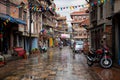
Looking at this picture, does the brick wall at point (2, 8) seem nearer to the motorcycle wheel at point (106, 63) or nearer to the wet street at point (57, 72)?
the wet street at point (57, 72)

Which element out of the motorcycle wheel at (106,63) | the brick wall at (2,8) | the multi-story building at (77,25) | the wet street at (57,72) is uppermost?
the multi-story building at (77,25)

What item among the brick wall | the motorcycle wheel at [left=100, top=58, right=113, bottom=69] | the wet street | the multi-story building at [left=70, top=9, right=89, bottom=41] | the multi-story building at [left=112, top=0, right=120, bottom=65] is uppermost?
the multi-story building at [left=70, top=9, right=89, bottom=41]

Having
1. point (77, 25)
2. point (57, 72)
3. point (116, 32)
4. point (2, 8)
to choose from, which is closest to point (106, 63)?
point (116, 32)

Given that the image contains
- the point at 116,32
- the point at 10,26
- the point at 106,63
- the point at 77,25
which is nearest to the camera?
the point at 106,63

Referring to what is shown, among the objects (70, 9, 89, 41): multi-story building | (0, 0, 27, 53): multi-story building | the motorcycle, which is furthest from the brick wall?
(70, 9, 89, 41): multi-story building

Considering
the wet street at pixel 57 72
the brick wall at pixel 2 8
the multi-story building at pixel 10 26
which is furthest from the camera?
the multi-story building at pixel 10 26

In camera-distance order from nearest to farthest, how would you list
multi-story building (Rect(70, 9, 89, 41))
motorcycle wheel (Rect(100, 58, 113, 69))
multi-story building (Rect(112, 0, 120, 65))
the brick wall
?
motorcycle wheel (Rect(100, 58, 113, 69))
multi-story building (Rect(112, 0, 120, 65))
the brick wall
multi-story building (Rect(70, 9, 89, 41))

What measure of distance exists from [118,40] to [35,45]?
93.4ft

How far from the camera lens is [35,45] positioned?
145ft

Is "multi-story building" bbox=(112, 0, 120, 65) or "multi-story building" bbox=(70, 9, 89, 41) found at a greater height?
"multi-story building" bbox=(70, 9, 89, 41)

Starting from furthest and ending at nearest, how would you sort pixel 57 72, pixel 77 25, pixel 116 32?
pixel 77 25
pixel 116 32
pixel 57 72

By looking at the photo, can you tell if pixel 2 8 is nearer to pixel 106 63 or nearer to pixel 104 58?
pixel 104 58

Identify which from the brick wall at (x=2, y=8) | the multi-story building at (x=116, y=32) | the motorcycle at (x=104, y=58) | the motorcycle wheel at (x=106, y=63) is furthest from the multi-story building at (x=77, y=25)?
the motorcycle wheel at (x=106, y=63)

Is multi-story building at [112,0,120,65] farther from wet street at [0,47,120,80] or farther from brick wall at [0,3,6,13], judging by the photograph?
brick wall at [0,3,6,13]
